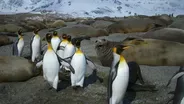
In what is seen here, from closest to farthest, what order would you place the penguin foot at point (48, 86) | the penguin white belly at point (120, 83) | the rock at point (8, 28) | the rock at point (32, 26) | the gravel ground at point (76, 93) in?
the penguin white belly at point (120, 83) → the gravel ground at point (76, 93) → the penguin foot at point (48, 86) → the rock at point (8, 28) → the rock at point (32, 26)

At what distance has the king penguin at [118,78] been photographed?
4.62 m

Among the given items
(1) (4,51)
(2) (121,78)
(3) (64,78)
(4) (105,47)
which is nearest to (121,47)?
(2) (121,78)

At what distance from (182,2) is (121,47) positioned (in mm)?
172326

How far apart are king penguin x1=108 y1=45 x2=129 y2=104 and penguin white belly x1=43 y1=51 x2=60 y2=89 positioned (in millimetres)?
1398

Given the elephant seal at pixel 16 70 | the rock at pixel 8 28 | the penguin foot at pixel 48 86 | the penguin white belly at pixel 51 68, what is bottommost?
the rock at pixel 8 28

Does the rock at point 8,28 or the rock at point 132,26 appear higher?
the rock at point 132,26

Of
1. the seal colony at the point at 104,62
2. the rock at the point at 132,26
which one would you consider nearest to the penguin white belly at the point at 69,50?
the seal colony at the point at 104,62

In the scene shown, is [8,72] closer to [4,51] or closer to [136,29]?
[4,51]

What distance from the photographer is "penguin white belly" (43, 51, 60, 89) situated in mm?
5742

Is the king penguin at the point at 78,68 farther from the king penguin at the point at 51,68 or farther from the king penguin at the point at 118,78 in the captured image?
the king penguin at the point at 118,78

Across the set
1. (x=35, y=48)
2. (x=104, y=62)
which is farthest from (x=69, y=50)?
(x=35, y=48)

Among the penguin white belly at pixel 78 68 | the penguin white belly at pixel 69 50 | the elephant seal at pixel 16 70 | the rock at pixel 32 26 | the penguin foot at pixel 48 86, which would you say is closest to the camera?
the penguin white belly at pixel 78 68

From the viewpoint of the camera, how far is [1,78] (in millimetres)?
6477

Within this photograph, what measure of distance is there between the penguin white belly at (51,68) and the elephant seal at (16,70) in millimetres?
1004
